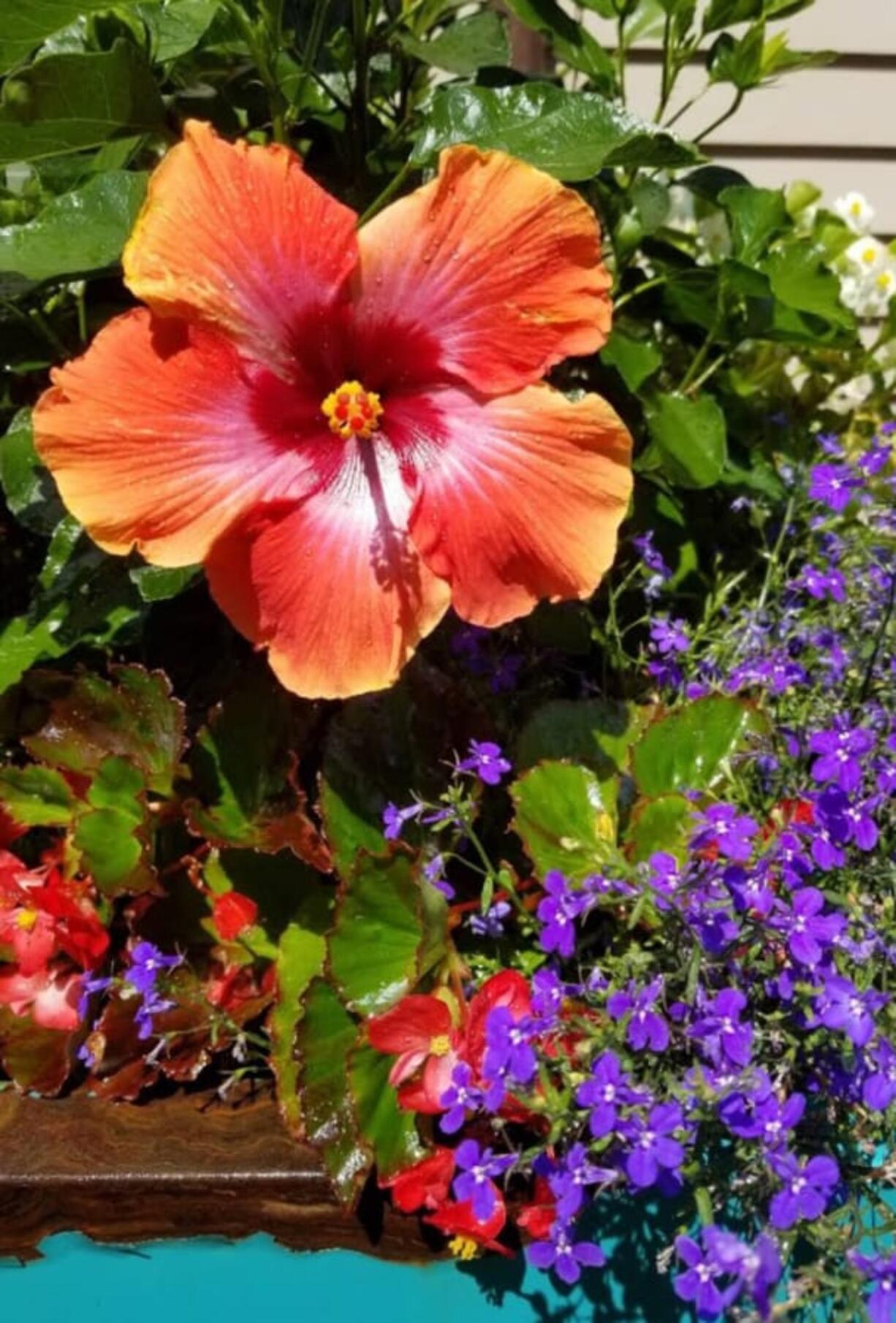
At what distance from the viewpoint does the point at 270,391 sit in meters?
0.83

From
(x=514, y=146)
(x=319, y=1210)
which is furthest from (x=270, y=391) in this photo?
(x=319, y=1210)

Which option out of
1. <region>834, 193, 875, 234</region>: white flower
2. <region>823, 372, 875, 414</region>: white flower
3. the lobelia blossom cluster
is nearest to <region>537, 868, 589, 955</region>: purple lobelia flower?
the lobelia blossom cluster

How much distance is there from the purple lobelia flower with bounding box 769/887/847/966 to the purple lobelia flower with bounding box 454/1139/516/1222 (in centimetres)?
20

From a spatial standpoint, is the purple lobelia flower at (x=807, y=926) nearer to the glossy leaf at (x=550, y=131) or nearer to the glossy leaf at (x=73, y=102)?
the glossy leaf at (x=550, y=131)

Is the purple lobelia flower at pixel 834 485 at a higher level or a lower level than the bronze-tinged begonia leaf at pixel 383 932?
higher

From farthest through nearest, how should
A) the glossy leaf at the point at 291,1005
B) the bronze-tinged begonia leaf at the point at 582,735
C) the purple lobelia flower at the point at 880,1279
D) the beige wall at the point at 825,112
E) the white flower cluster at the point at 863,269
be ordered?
the beige wall at the point at 825,112, the white flower cluster at the point at 863,269, the bronze-tinged begonia leaf at the point at 582,735, the glossy leaf at the point at 291,1005, the purple lobelia flower at the point at 880,1279

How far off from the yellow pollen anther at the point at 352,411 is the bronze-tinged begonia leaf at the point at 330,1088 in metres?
0.36

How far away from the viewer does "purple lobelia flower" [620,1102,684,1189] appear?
2.23ft

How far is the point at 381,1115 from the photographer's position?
0.84 m

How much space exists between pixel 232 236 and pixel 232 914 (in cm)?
48

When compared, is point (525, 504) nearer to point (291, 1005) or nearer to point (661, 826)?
point (661, 826)

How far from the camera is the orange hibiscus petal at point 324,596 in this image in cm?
81

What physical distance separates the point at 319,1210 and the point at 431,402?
0.55 m

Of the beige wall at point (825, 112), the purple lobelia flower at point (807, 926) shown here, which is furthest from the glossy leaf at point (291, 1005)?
the beige wall at point (825, 112)
